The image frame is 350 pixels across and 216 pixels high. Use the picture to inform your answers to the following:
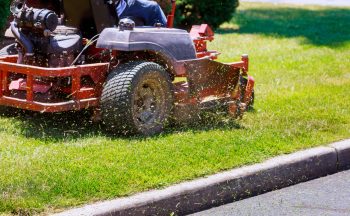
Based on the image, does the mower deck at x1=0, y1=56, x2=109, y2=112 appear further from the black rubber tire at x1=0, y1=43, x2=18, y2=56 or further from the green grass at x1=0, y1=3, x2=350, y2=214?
the black rubber tire at x1=0, y1=43, x2=18, y2=56

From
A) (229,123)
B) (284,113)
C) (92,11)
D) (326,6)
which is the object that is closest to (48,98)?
(92,11)

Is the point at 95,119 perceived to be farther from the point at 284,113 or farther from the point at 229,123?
the point at 284,113

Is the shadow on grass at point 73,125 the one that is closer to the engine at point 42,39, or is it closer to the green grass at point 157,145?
the green grass at point 157,145

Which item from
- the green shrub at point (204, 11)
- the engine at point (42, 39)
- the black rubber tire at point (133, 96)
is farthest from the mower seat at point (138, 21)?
the green shrub at point (204, 11)

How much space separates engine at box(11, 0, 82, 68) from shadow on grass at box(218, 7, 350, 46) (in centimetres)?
699

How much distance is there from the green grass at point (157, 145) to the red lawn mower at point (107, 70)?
23 cm

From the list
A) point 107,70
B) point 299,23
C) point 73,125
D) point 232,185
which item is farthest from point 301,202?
point 299,23

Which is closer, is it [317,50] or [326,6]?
[317,50]

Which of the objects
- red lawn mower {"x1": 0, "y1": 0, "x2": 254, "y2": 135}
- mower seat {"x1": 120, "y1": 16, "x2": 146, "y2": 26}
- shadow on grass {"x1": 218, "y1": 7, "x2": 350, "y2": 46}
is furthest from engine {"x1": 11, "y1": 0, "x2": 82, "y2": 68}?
shadow on grass {"x1": 218, "y1": 7, "x2": 350, "y2": 46}

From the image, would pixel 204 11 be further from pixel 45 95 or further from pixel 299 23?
pixel 45 95

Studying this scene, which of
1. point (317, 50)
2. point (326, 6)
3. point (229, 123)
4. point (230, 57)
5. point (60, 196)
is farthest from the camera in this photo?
point (326, 6)

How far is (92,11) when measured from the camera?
775cm

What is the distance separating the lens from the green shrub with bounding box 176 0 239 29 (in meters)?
15.0

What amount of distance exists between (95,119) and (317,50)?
6336 mm
